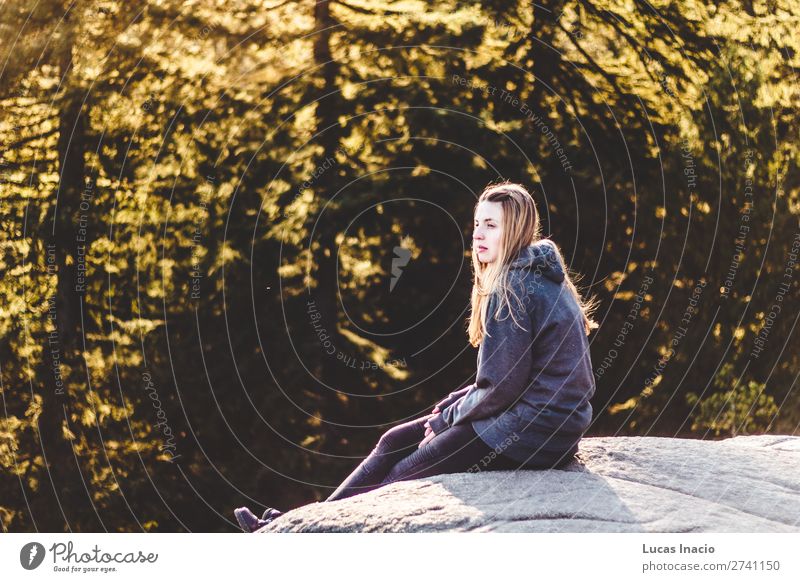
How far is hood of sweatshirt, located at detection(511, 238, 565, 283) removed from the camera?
3.59 m

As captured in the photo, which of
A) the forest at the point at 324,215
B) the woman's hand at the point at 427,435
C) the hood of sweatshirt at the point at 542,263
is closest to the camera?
the hood of sweatshirt at the point at 542,263

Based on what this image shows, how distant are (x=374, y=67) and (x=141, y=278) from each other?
80.3 inches

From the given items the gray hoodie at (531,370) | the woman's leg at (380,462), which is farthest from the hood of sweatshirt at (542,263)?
the woman's leg at (380,462)

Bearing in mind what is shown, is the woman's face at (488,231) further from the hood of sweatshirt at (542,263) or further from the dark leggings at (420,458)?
the dark leggings at (420,458)

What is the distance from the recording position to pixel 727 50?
570cm

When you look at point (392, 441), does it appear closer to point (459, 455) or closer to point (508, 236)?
point (459, 455)

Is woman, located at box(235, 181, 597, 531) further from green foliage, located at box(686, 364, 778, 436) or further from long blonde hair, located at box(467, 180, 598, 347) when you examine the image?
green foliage, located at box(686, 364, 778, 436)

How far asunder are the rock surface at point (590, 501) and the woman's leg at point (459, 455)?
5 cm

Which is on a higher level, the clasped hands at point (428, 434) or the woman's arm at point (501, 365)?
the woman's arm at point (501, 365)

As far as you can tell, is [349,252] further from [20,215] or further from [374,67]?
[20,215]

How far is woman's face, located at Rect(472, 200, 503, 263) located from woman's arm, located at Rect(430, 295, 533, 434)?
27 centimetres

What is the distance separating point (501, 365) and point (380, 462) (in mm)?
817

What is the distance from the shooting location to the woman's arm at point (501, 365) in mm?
3467
